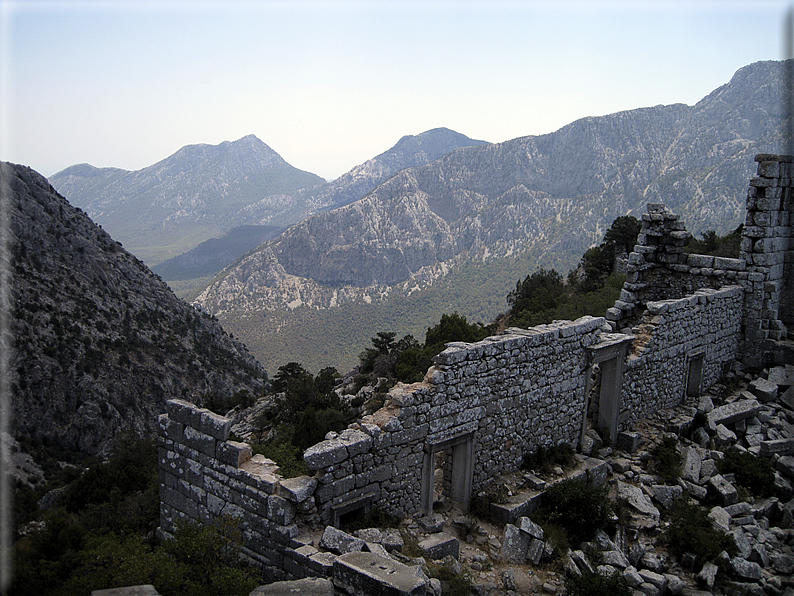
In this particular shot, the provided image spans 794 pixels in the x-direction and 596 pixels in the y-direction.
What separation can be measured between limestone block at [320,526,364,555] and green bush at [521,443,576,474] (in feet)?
14.1

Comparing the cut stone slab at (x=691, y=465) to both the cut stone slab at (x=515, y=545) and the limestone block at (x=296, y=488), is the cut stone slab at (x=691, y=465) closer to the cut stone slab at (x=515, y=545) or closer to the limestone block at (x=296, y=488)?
the cut stone slab at (x=515, y=545)

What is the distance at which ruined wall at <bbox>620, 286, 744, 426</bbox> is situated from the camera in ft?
39.5

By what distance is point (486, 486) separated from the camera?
9547 mm

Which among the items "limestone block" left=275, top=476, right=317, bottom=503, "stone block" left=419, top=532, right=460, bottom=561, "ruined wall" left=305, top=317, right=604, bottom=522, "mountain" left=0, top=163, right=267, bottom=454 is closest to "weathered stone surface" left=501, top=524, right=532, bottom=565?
"stone block" left=419, top=532, right=460, bottom=561

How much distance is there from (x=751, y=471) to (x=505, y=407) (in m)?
4.89

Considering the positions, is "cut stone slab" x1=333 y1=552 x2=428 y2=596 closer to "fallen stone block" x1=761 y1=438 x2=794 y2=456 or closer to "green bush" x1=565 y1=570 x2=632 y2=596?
"green bush" x1=565 y1=570 x2=632 y2=596

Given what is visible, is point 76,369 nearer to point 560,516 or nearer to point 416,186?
point 560,516

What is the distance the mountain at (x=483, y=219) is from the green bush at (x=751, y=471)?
79.8 meters

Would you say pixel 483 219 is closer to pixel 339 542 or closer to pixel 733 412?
pixel 733 412

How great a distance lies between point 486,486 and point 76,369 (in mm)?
42757

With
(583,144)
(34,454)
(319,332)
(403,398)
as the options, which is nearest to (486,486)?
(403,398)

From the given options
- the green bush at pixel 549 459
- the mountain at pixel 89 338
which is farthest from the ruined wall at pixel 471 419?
the mountain at pixel 89 338

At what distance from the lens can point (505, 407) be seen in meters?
9.55

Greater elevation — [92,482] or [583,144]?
[583,144]
